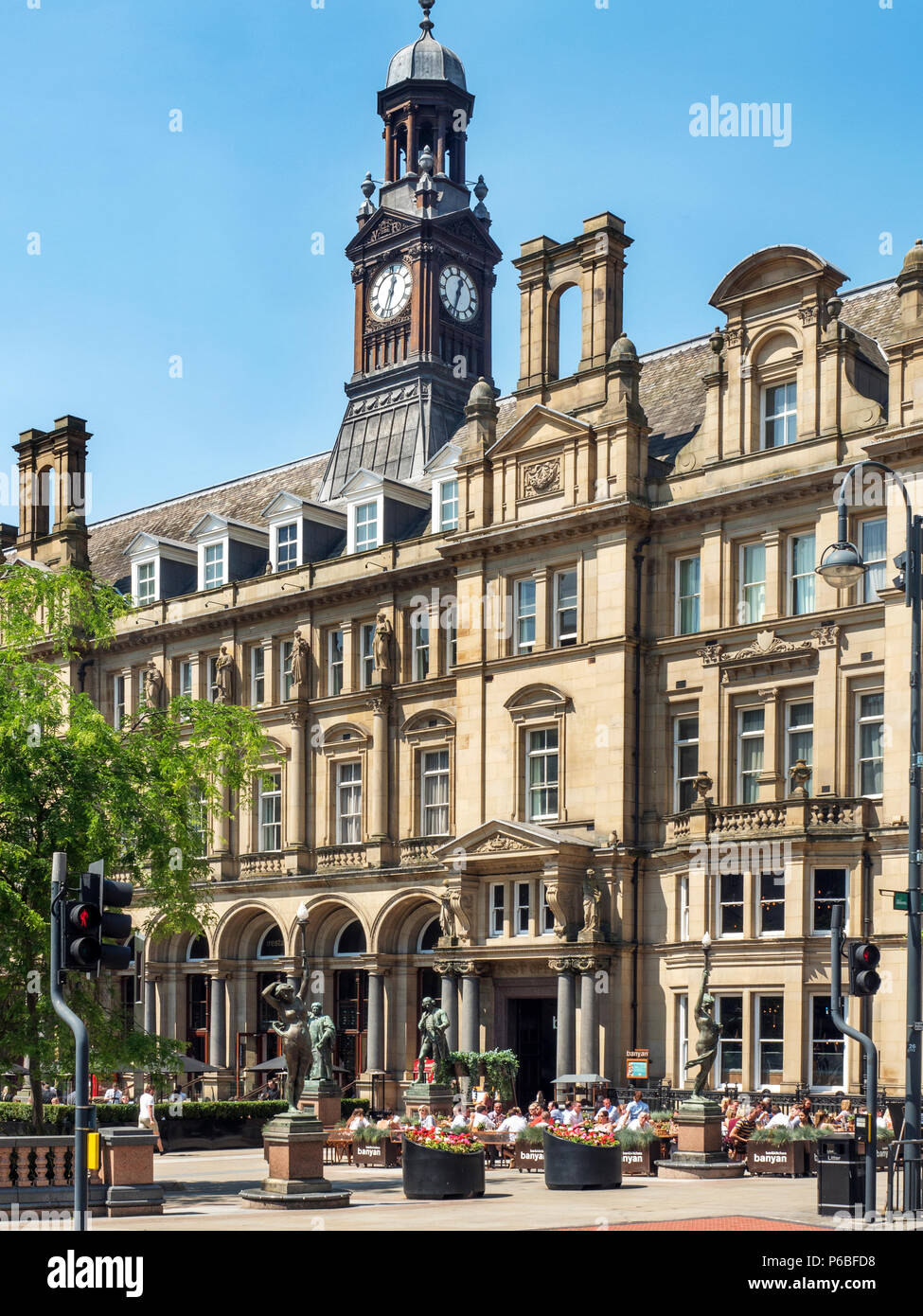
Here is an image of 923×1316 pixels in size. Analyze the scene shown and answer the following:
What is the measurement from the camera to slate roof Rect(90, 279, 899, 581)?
162 feet

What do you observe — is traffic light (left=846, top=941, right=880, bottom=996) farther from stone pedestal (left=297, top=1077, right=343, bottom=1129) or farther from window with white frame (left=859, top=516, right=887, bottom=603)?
stone pedestal (left=297, top=1077, right=343, bottom=1129)

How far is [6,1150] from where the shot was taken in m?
25.7

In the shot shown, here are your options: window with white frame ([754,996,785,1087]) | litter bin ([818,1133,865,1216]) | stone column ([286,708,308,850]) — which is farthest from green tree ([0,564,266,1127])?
stone column ([286,708,308,850])

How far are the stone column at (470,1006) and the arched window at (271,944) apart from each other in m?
11.7

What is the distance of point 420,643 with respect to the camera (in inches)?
2162

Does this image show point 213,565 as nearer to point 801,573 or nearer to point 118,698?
point 118,698

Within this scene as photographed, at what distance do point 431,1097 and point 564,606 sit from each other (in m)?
15.3

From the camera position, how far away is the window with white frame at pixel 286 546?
60.2 m

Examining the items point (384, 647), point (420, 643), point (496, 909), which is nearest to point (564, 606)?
point (420, 643)

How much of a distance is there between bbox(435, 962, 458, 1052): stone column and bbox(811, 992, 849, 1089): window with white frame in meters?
11.0

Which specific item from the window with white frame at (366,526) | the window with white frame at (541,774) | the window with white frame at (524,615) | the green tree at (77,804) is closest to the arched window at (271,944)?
the window with white frame at (366,526)

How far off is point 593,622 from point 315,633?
42.1 ft

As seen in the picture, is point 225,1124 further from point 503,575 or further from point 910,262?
point 910,262
